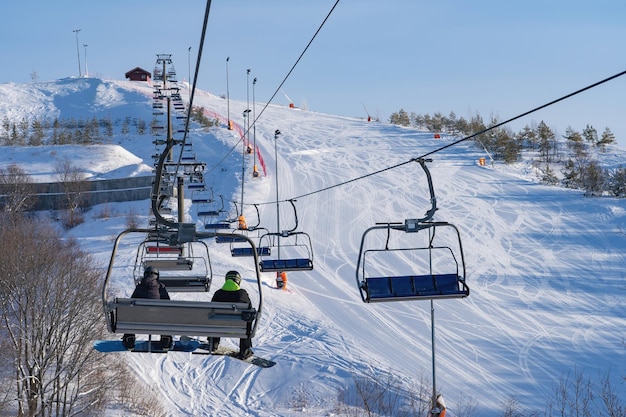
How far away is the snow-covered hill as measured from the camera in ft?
86.2

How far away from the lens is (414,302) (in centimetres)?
3338

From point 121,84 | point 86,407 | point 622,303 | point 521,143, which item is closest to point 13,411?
point 86,407

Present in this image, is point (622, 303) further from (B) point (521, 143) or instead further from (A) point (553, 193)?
(B) point (521, 143)

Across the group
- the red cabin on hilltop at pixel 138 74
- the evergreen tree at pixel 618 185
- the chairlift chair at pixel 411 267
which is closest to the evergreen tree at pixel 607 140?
the evergreen tree at pixel 618 185

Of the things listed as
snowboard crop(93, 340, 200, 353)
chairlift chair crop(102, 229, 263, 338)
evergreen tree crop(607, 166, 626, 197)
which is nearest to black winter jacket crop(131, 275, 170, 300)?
snowboard crop(93, 340, 200, 353)

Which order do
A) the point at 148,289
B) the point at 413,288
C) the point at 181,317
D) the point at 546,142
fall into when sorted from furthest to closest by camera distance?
the point at 546,142 < the point at 413,288 < the point at 148,289 < the point at 181,317

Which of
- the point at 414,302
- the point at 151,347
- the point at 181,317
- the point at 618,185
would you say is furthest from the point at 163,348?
the point at 618,185

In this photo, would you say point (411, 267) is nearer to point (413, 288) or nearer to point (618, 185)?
point (618, 185)

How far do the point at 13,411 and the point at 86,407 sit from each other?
11.5 feet

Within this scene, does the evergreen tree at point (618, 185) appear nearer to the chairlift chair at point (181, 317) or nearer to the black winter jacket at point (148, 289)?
the black winter jacket at point (148, 289)

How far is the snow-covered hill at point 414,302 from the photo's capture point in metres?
26.3

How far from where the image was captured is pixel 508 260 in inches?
1544

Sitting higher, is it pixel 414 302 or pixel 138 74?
pixel 138 74

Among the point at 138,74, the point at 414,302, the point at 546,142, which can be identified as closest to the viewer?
the point at 414,302
